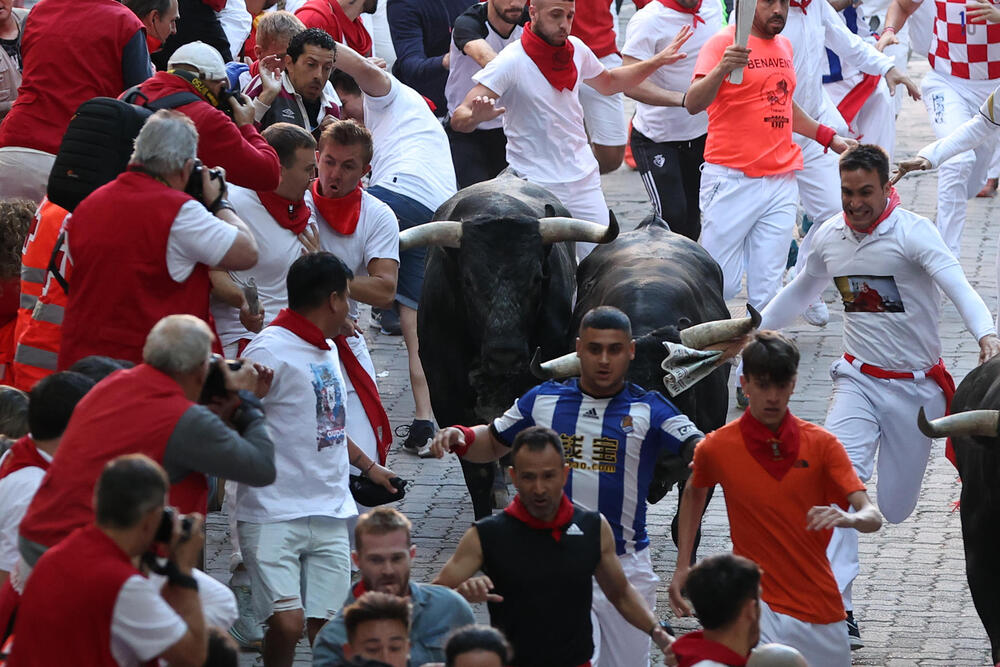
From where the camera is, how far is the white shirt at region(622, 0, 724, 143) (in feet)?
41.4

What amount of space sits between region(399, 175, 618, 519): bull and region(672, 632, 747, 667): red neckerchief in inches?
142

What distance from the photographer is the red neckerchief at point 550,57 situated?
34.3 ft

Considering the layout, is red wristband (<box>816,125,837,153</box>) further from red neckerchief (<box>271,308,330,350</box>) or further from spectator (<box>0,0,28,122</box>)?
red neckerchief (<box>271,308,330,350</box>)

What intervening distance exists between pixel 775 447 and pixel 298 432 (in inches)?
71.8

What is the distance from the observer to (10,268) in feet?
26.3

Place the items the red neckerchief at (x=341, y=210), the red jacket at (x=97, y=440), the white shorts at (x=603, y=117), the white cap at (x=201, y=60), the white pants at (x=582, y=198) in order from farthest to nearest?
the white shorts at (x=603, y=117) → the white pants at (x=582, y=198) → the red neckerchief at (x=341, y=210) → the white cap at (x=201, y=60) → the red jacket at (x=97, y=440)

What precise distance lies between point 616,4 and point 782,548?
12.9 metres

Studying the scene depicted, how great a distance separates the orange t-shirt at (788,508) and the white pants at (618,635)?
1.78ft

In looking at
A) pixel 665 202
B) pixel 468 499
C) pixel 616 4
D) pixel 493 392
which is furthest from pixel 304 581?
pixel 616 4

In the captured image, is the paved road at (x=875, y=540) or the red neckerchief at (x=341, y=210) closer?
the paved road at (x=875, y=540)

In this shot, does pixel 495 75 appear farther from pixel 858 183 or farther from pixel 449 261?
pixel 858 183

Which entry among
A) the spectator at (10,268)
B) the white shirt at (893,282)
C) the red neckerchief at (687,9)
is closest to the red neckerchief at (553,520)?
the white shirt at (893,282)

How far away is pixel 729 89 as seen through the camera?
446 inches

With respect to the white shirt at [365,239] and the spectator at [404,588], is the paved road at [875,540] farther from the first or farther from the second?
the spectator at [404,588]
